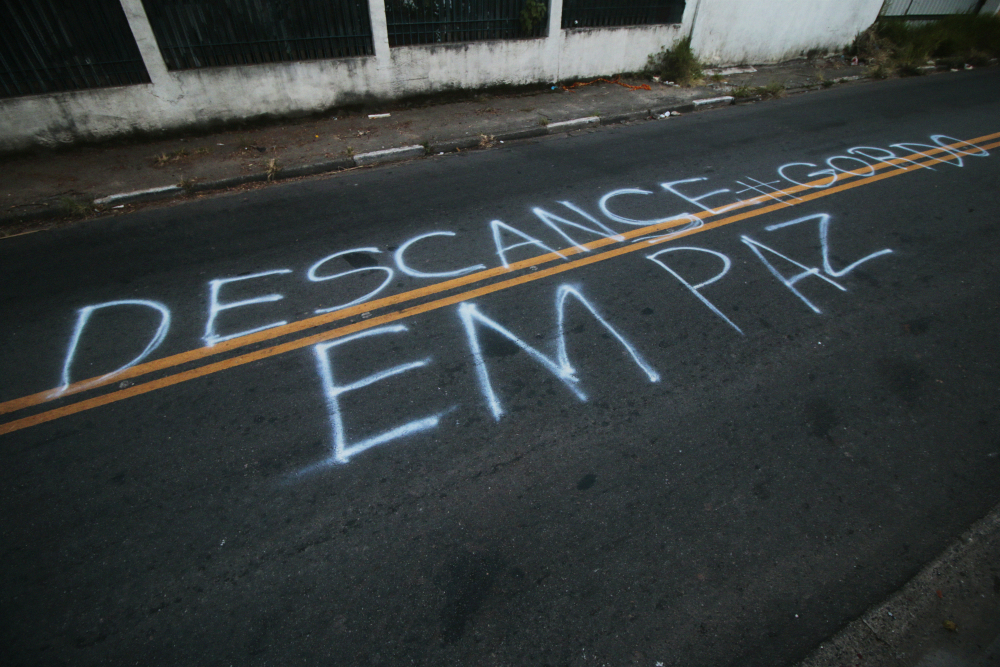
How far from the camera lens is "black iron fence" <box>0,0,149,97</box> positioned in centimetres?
638

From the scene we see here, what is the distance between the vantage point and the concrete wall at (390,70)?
693 cm

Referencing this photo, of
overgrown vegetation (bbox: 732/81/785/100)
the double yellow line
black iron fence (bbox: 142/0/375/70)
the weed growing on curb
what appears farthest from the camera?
overgrown vegetation (bbox: 732/81/785/100)

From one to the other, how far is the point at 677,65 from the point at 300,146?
7682 mm

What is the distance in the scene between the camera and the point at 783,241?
5.15 metres

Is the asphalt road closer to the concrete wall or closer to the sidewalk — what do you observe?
the sidewalk

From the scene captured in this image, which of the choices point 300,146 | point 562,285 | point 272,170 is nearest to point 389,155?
point 300,146

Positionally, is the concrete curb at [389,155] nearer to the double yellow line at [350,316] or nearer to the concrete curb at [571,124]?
the concrete curb at [571,124]

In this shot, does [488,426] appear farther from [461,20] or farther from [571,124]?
[461,20]

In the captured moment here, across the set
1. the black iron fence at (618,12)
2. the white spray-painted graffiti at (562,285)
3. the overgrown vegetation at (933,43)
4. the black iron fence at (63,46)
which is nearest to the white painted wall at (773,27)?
the overgrown vegetation at (933,43)

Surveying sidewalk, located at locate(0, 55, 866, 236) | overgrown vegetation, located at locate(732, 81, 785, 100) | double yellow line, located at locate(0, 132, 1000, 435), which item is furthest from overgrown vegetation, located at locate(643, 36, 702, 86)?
double yellow line, located at locate(0, 132, 1000, 435)

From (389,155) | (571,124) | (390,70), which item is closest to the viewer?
(389,155)

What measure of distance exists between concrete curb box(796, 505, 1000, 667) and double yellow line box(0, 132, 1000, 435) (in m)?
3.20

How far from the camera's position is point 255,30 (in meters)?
7.54

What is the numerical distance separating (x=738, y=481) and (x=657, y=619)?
1007 mm
